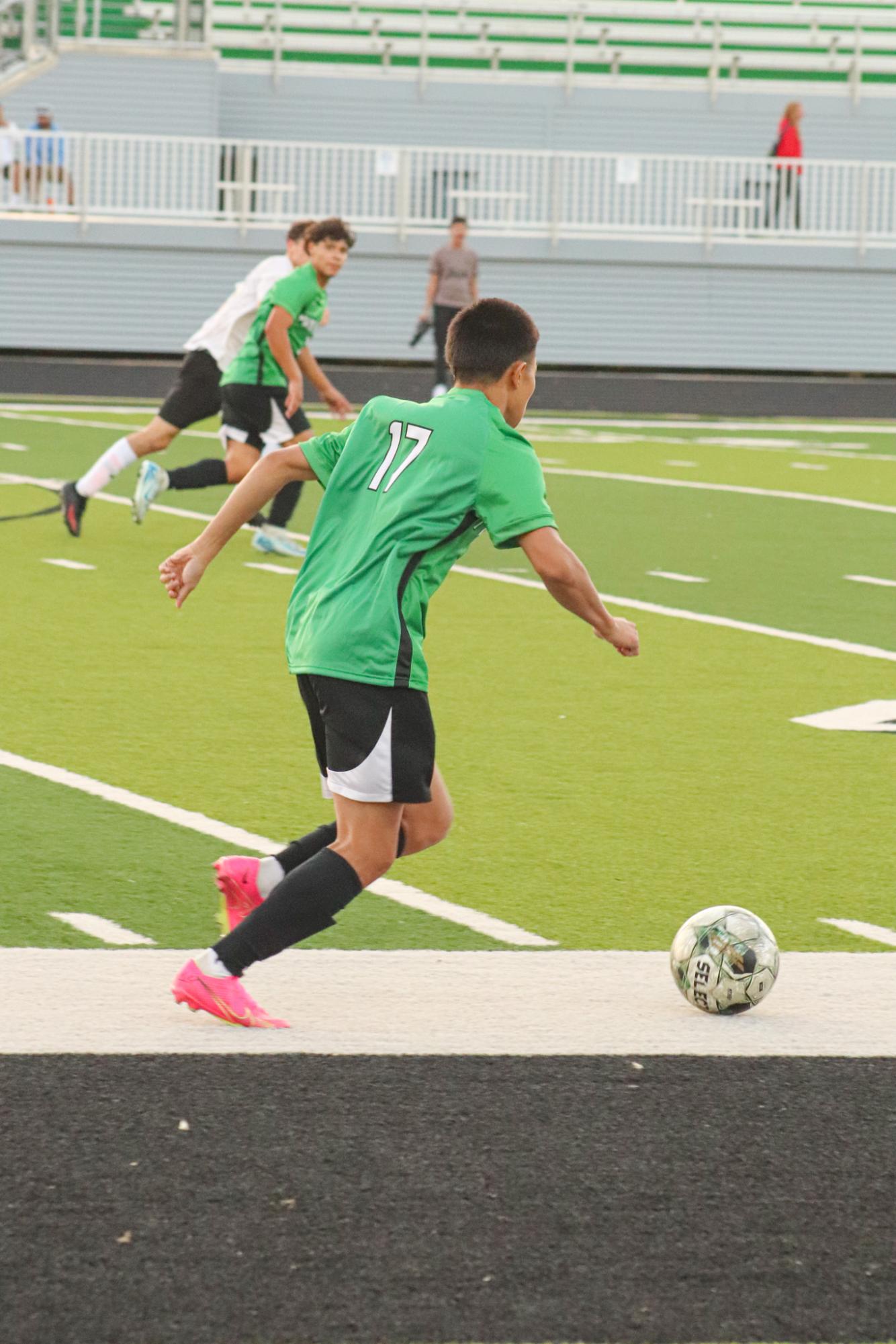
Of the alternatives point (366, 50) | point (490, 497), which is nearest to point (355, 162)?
point (366, 50)

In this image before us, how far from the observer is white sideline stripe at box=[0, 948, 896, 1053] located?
4.61 m

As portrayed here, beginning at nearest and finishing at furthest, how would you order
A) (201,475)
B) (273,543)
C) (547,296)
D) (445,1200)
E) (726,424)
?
(445,1200)
(201,475)
(273,543)
(726,424)
(547,296)

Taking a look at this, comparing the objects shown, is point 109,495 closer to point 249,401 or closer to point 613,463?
point 249,401

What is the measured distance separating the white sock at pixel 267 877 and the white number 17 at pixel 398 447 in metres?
0.96

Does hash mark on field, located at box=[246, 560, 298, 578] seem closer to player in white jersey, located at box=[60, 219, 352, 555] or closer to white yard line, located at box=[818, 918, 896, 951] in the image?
player in white jersey, located at box=[60, 219, 352, 555]

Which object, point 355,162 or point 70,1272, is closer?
point 70,1272

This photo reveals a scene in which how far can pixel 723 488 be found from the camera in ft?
58.3

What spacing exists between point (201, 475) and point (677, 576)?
9.57 feet

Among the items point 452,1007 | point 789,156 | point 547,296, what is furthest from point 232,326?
point 789,156

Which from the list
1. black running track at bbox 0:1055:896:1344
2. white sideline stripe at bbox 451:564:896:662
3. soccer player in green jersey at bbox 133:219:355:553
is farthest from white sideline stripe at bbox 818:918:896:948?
soccer player in green jersey at bbox 133:219:355:553

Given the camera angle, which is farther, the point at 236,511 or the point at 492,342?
the point at 236,511

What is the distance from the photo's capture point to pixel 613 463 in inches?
779

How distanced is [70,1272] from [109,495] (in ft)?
43.6

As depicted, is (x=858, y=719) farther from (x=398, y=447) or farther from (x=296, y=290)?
(x=296, y=290)
